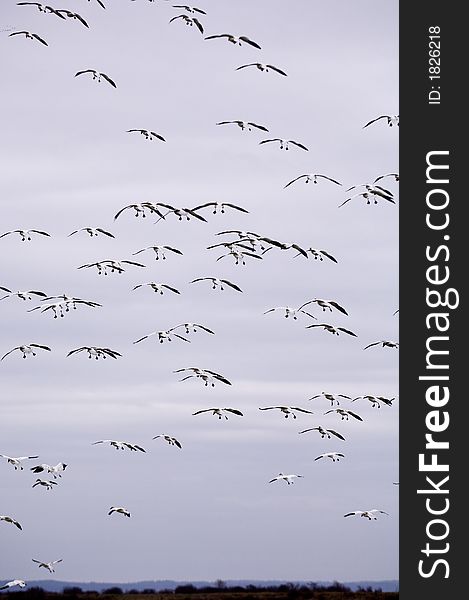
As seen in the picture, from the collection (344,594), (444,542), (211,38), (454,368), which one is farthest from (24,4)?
(344,594)

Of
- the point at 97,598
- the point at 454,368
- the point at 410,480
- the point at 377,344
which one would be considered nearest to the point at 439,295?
the point at 454,368

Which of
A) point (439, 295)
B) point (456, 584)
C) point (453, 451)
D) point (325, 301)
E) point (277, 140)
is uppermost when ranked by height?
point (277, 140)

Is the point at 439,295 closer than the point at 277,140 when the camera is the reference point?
Yes

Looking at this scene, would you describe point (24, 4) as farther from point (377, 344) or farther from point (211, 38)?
point (377, 344)

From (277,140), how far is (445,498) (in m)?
23.0

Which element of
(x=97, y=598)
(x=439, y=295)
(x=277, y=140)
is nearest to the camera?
(x=439, y=295)

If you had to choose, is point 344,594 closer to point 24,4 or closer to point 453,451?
point 453,451

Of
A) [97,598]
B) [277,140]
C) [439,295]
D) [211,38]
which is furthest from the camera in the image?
[97,598]

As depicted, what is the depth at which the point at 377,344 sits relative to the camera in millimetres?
96875

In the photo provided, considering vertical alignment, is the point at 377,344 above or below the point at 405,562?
above

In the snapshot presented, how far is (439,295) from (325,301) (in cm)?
1598

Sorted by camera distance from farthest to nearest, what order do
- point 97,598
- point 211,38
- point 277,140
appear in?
point 97,598 → point 277,140 → point 211,38

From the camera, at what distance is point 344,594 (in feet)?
334

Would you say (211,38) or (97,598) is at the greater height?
(211,38)
